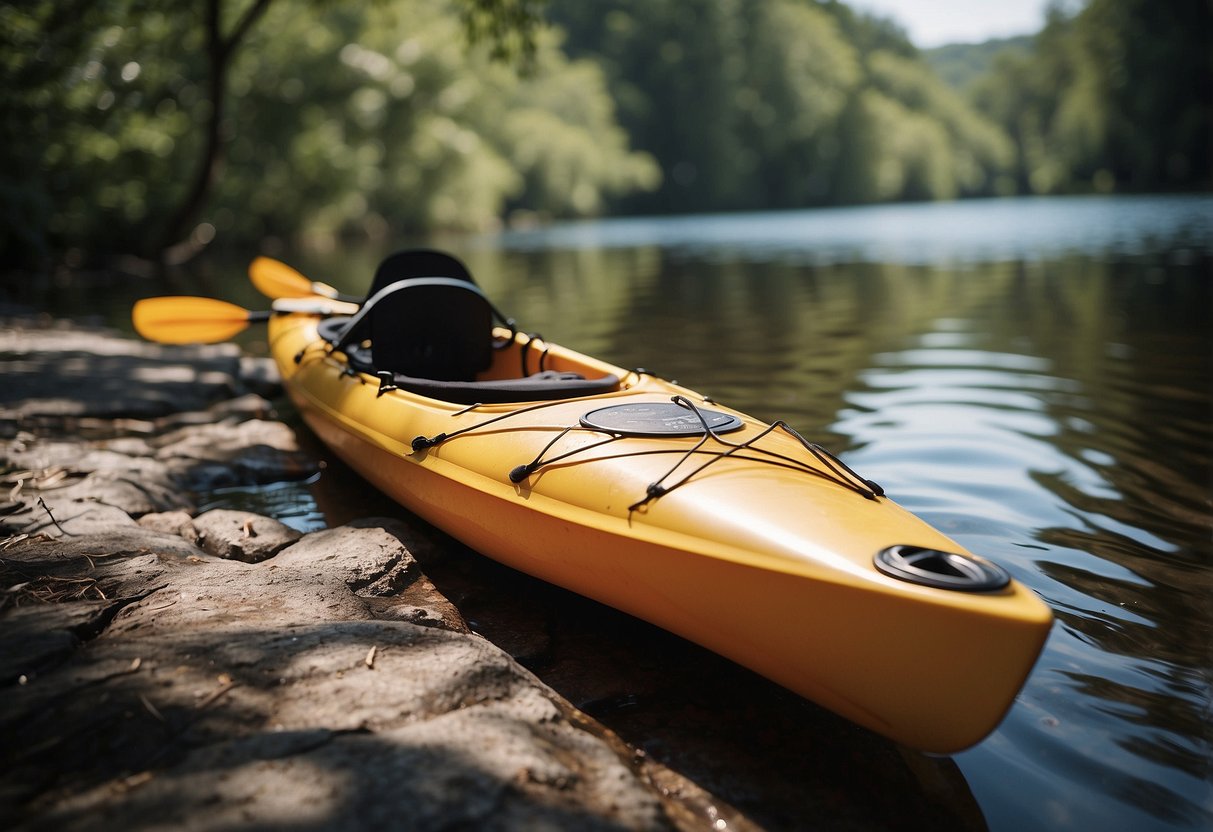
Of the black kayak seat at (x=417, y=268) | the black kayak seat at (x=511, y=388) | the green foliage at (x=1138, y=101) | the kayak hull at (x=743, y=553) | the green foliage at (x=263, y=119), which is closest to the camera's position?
the kayak hull at (x=743, y=553)

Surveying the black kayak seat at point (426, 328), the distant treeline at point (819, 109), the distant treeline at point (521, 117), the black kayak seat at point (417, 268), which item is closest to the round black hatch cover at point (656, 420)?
the black kayak seat at point (426, 328)

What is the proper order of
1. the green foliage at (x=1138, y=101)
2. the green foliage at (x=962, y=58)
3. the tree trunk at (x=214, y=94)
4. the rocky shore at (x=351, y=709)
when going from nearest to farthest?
the rocky shore at (x=351, y=709)
the tree trunk at (x=214, y=94)
the green foliage at (x=1138, y=101)
the green foliage at (x=962, y=58)

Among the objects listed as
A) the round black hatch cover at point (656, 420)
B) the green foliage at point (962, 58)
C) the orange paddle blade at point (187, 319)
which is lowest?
the orange paddle blade at point (187, 319)

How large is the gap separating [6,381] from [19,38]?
7.71 m

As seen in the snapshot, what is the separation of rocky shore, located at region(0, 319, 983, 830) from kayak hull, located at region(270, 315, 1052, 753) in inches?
7.1

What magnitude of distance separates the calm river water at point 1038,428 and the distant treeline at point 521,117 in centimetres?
446

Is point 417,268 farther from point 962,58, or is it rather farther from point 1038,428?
point 962,58

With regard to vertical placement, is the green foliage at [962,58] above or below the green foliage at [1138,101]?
above

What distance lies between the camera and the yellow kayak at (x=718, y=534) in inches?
75.7

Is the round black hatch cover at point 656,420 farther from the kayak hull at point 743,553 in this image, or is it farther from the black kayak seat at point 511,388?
the black kayak seat at point 511,388

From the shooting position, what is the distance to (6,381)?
590 centimetres

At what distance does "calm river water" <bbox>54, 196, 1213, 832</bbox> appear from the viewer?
86.0 inches

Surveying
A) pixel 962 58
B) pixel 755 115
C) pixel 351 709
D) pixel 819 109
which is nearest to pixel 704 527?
pixel 351 709

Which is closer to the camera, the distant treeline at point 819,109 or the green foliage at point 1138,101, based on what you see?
the green foliage at point 1138,101
